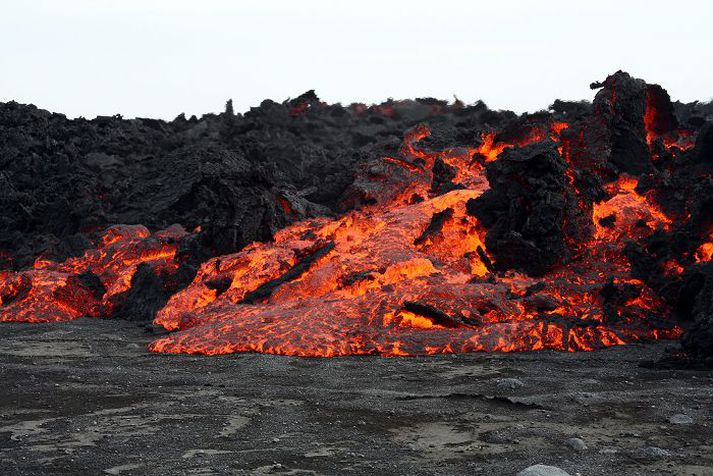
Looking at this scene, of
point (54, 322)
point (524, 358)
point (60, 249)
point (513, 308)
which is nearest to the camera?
point (524, 358)

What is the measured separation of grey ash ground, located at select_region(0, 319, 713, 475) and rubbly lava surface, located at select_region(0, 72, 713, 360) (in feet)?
3.33

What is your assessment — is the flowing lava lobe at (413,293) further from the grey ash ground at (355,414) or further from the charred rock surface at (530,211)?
the grey ash ground at (355,414)

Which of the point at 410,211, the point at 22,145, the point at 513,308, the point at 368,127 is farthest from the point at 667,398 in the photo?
Answer: the point at 368,127

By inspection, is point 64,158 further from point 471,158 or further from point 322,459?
point 322,459

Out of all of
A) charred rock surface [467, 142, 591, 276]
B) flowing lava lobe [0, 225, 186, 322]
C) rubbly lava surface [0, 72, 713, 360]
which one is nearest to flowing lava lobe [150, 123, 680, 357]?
rubbly lava surface [0, 72, 713, 360]

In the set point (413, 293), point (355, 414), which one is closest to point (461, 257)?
point (413, 293)

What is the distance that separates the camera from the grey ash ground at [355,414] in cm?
607

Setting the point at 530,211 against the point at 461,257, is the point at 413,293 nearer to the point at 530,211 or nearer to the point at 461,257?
the point at 461,257

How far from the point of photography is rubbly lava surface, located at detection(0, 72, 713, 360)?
1272 centimetres

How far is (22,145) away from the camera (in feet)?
97.5

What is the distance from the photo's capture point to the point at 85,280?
18562 millimetres

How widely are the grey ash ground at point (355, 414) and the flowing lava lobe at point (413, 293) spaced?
2.33ft

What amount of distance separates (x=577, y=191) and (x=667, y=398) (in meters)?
8.48

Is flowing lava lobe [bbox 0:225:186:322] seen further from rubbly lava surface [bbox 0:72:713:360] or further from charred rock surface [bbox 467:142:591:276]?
charred rock surface [bbox 467:142:591:276]
